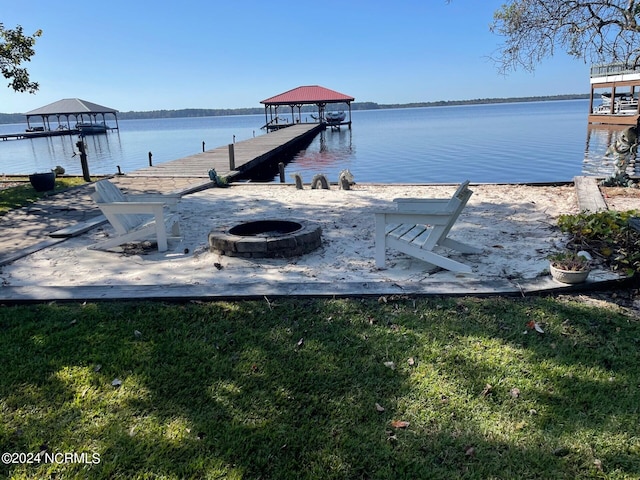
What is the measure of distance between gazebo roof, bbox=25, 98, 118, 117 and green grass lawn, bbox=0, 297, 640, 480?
58.0m

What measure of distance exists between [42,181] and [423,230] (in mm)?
8739

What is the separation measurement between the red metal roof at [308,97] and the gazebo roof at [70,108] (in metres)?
23.6

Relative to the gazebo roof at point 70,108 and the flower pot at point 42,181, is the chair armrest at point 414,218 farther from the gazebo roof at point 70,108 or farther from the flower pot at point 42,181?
the gazebo roof at point 70,108

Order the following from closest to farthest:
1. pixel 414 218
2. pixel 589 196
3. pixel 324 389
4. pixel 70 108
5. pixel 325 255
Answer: pixel 324 389
pixel 414 218
pixel 325 255
pixel 589 196
pixel 70 108

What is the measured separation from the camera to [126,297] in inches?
147

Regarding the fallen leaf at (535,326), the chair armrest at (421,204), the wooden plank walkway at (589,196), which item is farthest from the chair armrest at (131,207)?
the wooden plank walkway at (589,196)

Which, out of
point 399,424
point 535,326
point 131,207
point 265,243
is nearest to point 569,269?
point 535,326

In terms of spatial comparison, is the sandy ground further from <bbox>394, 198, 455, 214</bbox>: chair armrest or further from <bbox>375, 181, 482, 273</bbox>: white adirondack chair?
<bbox>394, 198, 455, 214</bbox>: chair armrest

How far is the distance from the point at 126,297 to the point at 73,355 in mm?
810

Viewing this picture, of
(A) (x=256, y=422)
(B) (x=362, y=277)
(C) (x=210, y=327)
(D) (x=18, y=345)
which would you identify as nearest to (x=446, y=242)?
(B) (x=362, y=277)

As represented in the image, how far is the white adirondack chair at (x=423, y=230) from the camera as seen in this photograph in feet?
14.0

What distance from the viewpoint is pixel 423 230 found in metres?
4.88

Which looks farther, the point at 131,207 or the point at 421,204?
the point at 131,207

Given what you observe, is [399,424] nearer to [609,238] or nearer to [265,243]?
[265,243]
